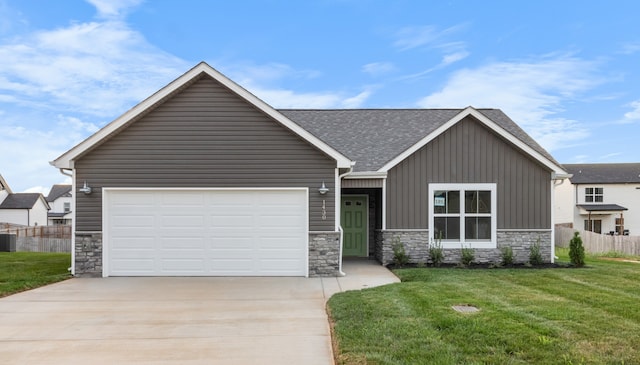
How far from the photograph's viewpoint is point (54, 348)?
5.59 meters

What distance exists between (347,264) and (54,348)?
8508 mm

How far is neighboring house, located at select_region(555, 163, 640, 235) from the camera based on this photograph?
113 feet

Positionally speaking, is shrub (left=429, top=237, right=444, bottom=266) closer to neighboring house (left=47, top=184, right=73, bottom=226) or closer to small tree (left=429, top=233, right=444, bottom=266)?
small tree (left=429, top=233, right=444, bottom=266)

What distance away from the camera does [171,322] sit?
673 centimetres

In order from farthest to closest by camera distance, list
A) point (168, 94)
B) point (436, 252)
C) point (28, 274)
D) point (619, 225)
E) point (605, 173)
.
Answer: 1. point (605, 173)
2. point (619, 225)
3. point (436, 252)
4. point (28, 274)
5. point (168, 94)

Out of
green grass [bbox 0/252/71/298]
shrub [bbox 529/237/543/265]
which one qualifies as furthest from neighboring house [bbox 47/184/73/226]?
shrub [bbox 529/237/543/265]

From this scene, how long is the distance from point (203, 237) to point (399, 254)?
5278 mm

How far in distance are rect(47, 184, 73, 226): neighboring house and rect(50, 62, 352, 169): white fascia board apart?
1706 inches

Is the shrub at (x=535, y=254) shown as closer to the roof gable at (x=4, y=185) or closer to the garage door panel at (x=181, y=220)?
the garage door panel at (x=181, y=220)

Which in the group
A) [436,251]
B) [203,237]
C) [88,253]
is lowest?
[436,251]

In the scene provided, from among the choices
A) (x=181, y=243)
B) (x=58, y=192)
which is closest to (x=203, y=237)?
(x=181, y=243)

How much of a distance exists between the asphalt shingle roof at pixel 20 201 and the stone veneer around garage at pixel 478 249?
129 ft

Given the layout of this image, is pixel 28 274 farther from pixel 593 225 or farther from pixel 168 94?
pixel 593 225

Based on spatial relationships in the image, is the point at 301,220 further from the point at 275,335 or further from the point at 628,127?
the point at 628,127
